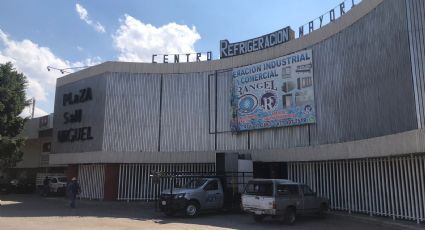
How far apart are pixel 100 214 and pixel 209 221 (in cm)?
601

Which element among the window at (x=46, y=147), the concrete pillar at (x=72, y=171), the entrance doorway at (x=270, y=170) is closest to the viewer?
the entrance doorway at (x=270, y=170)

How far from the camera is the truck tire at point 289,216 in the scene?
18.1m

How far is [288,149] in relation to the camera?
81.0 ft

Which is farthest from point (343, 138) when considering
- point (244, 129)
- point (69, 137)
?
point (69, 137)

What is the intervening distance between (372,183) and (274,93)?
8.41 meters

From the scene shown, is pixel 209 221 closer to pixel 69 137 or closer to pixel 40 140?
Result: pixel 69 137

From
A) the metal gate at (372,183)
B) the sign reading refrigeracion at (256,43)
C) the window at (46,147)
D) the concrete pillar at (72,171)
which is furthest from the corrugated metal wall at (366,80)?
the window at (46,147)

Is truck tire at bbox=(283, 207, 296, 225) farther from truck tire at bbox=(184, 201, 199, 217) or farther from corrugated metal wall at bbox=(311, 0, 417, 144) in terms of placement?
corrugated metal wall at bbox=(311, 0, 417, 144)

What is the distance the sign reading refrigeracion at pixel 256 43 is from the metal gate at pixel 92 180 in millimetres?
11663

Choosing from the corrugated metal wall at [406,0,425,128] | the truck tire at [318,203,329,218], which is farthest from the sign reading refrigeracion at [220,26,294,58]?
the truck tire at [318,203,329,218]

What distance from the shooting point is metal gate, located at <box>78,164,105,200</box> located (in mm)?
30417

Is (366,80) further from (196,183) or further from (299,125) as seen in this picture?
(196,183)

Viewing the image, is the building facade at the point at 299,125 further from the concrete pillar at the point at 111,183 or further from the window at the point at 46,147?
the window at the point at 46,147

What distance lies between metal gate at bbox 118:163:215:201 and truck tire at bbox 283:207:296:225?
11985 mm
